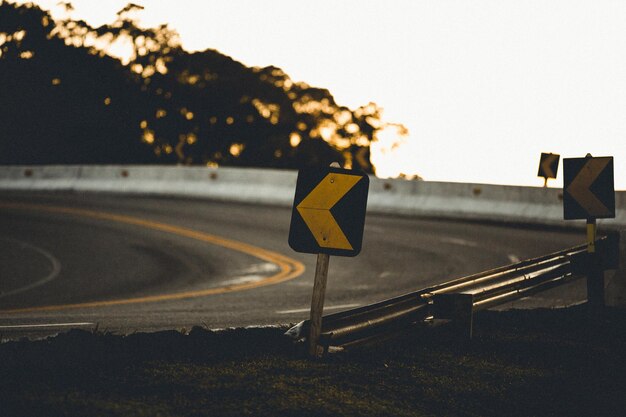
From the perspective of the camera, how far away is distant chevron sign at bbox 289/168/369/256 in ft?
23.6

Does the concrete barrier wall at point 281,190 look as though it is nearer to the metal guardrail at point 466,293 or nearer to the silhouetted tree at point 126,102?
the metal guardrail at point 466,293

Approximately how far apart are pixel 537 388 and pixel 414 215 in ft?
71.8

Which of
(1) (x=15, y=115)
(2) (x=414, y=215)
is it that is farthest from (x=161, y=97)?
(2) (x=414, y=215)

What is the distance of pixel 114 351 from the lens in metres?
7.00

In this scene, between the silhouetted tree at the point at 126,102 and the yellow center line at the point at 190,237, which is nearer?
the yellow center line at the point at 190,237

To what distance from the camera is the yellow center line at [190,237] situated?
44.0 feet

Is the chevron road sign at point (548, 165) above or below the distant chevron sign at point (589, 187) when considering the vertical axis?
above

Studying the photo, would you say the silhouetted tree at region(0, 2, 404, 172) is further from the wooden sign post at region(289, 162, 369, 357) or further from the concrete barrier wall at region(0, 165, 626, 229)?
the wooden sign post at region(289, 162, 369, 357)

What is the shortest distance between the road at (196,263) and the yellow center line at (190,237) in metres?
0.03

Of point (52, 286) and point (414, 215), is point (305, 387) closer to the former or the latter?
point (52, 286)

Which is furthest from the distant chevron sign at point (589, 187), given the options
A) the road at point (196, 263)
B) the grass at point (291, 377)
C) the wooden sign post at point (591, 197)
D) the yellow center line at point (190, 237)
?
the yellow center line at point (190, 237)

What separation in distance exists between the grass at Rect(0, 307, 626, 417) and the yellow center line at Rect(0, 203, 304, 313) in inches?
223

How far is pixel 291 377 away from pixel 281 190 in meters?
25.1

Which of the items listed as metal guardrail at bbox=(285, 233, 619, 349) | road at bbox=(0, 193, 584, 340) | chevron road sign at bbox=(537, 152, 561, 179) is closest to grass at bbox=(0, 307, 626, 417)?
metal guardrail at bbox=(285, 233, 619, 349)
